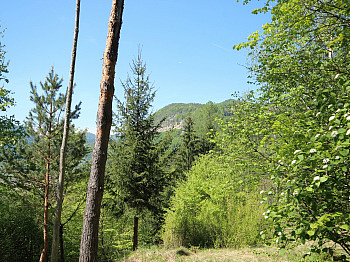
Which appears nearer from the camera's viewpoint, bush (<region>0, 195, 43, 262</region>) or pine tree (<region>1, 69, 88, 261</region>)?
pine tree (<region>1, 69, 88, 261</region>)

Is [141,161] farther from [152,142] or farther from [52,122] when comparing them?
[52,122]

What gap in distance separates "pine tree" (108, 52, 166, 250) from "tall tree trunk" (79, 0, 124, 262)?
20.9ft

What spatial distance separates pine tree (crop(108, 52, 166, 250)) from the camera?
10.1 metres

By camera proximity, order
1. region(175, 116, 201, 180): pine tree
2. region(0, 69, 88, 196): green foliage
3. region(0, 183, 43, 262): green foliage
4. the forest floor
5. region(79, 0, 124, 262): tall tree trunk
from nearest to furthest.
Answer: region(79, 0, 124, 262): tall tree trunk → the forest floor → region(0, 69, 88, 196): green foliage → region(0, 183, 43, 262): green foliage → region(175, 116, 201, 180): pine tree

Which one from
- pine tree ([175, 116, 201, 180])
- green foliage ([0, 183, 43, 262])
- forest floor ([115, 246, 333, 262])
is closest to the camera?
forest floor ([115, 246, 333, 262])

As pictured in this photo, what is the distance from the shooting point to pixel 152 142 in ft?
35.9

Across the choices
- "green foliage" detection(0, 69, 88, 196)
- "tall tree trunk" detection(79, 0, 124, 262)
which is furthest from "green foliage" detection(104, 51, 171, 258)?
"tall tree trunk" detection(79, 0, 124, 262)

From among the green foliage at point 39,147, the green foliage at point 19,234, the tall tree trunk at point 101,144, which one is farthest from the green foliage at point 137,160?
the tall tree trunk at point 101,144

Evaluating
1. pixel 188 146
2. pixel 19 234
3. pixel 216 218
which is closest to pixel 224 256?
pixel 216 218

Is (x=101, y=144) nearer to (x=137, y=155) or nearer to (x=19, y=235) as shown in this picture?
(x=137, y=155)

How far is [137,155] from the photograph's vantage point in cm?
1026

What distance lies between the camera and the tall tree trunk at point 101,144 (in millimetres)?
3414

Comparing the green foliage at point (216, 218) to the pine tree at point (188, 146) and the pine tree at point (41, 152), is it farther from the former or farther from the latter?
the pine tree at point (188, 146)

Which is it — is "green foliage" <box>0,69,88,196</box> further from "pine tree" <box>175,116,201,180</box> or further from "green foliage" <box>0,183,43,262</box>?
"pine tree" <box>175,116,201,180</box>
